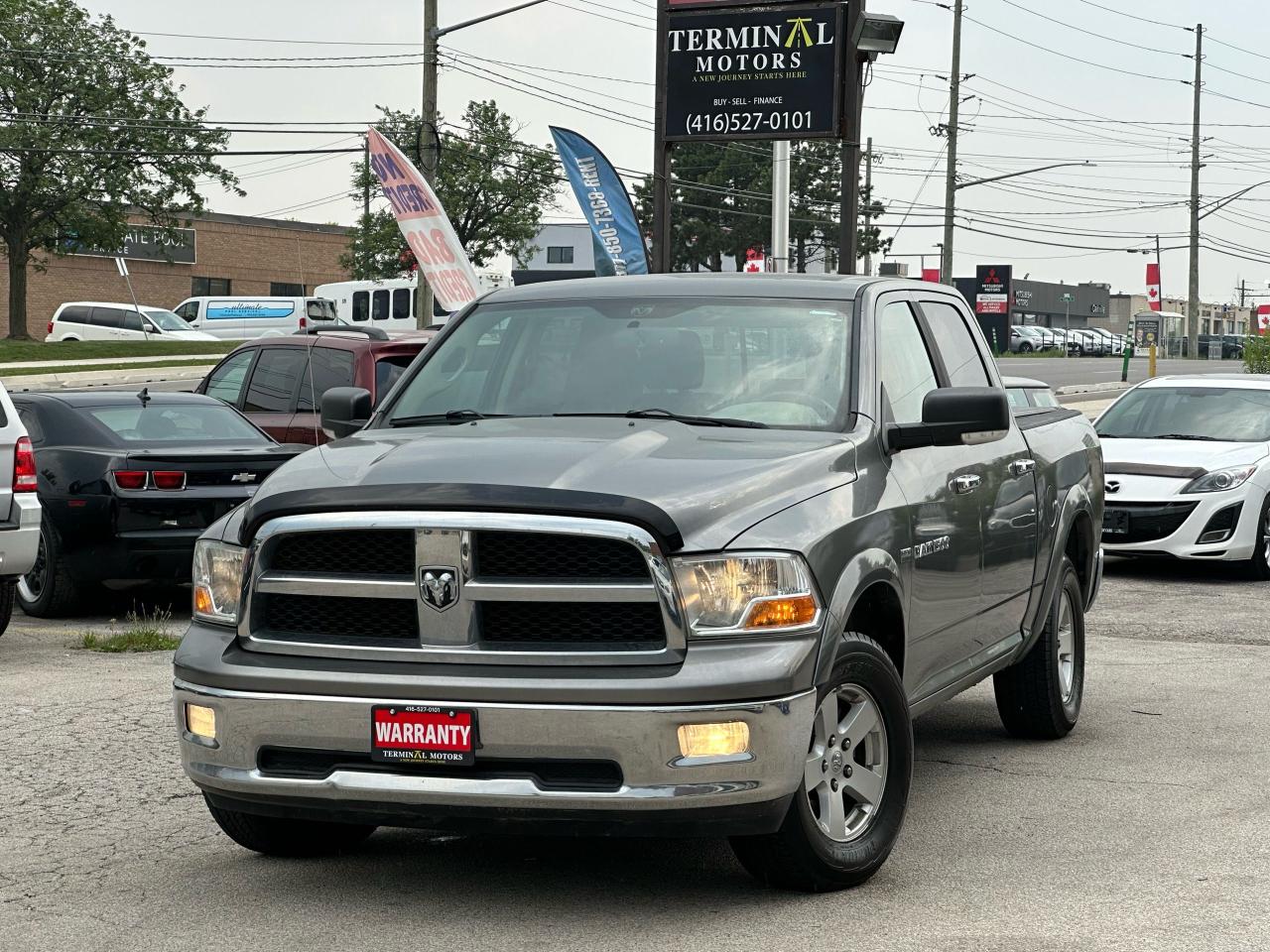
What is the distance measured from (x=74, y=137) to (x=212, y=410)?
42263mm

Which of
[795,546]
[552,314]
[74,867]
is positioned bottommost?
[74,867]

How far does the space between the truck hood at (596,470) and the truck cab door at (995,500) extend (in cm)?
126

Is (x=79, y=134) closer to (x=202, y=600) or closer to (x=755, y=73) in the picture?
(x=755, y=73)

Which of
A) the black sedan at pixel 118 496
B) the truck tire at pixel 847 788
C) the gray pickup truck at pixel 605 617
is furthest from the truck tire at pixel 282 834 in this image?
the black sedan at pixel 118 496

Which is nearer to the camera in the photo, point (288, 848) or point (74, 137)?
point (288, 848)

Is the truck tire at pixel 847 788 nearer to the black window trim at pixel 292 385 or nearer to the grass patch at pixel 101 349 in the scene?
the black window trim at pixel 292 385

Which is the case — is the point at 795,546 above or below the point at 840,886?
above

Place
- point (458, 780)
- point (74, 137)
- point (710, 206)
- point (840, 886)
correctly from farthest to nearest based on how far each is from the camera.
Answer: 1. point (710, 206)
2. point (74, 137)
3. point (840, 886)
4. point (458, 780)

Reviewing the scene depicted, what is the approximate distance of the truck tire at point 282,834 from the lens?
221 inches

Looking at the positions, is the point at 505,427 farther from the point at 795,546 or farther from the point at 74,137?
the point at 74,137

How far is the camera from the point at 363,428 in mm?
6387

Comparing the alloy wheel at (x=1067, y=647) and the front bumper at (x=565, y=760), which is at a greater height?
the front bumper at (x=565, y=760)

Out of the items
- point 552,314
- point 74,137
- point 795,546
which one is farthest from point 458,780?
point 74,137

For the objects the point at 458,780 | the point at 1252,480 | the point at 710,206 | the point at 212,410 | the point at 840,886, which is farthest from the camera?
the point at 710,206
